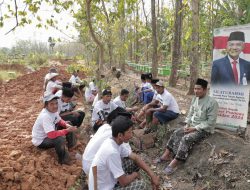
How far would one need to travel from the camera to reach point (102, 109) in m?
6.25

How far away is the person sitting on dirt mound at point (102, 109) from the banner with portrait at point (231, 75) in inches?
84.1

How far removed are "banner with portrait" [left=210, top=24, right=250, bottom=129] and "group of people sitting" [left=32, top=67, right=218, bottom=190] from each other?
0.37 m

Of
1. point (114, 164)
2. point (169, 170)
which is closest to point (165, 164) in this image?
point (169, 170)

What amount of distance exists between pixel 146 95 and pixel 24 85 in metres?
9.51

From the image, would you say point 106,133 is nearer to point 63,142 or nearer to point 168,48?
point 63,142

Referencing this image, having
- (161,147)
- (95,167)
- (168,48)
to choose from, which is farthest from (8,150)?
(168,48)

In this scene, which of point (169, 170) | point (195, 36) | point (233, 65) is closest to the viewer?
point (169, 170)

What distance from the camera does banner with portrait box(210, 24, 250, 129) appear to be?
16.6 feet

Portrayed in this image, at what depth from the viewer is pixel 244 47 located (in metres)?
5.04

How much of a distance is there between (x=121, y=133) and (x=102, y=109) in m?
3.04

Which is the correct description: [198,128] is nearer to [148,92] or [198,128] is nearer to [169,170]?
[169,170]

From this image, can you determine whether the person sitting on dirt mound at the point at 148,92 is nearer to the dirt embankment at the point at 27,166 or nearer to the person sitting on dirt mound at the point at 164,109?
the person sitting on dirt mound at the point at 164,109

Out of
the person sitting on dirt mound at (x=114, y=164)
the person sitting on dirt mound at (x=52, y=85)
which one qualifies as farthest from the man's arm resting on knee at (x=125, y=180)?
the person sitting on dirt mound at (x=52, y=85)

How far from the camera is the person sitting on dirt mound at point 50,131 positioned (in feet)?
15.5
